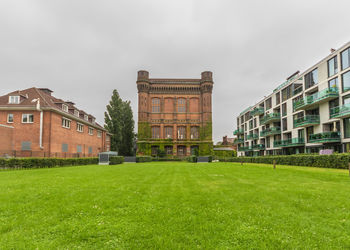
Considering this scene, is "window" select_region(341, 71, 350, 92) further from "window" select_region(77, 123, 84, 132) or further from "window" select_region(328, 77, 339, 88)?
"window" select_region(77, 123, 84, 132)

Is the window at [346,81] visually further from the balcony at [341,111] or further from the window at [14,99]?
the window at [14,99]

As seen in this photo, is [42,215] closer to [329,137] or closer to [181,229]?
[181,229]

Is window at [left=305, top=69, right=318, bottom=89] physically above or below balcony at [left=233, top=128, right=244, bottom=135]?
above

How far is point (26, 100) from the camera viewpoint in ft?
96.7

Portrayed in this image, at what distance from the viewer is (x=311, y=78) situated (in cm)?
3244

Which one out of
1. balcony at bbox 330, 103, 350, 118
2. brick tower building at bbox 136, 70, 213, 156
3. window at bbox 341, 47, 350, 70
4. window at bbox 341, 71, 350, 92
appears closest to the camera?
balcony at bbox 330, 103, 350, 118

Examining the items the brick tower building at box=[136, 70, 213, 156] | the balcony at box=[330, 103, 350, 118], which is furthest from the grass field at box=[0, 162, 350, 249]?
the brick tower building at box=[136, 70, 213, 156]

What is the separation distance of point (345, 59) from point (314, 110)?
849 cm

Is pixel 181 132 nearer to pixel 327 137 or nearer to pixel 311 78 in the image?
pixel 311 78

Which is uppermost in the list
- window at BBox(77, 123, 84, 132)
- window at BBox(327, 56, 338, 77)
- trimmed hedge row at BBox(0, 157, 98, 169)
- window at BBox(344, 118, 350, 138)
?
window at BBox(327, 56, 338, 77)

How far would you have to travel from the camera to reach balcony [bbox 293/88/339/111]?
89.0 ft

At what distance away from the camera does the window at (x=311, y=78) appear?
3149cm

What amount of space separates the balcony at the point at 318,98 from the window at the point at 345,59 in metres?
2.92

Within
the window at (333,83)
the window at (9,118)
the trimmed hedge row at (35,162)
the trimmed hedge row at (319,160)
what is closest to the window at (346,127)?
the window at (333,83)
